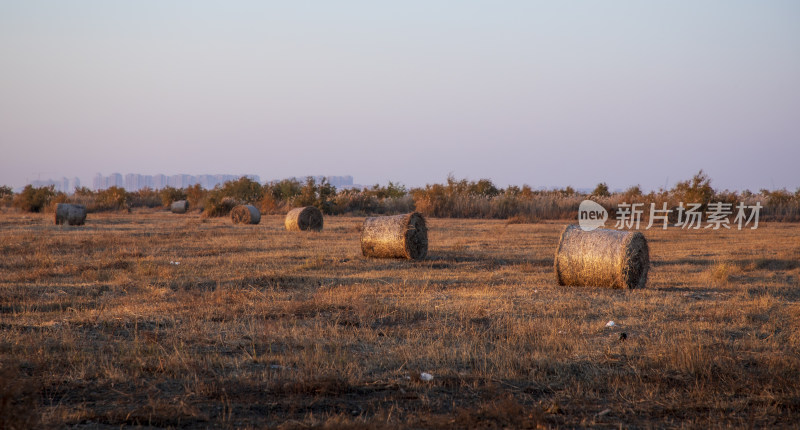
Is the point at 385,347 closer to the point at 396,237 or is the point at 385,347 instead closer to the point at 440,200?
the point at 396,237

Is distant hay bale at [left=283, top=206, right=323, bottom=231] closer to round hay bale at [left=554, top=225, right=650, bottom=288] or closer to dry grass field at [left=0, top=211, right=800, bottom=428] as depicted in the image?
dry grass field at [left=0, top=211, right=800, bottom=428]

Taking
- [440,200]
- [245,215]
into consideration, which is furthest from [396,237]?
[440,200]

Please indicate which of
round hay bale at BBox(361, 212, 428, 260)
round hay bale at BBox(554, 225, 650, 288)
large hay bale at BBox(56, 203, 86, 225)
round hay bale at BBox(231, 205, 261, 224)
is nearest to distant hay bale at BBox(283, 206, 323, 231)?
round hay bale at BBox(231, 205, 261, 224)

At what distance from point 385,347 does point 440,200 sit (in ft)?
94.1

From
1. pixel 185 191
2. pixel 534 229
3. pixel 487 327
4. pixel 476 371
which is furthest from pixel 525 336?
pixel 185 191

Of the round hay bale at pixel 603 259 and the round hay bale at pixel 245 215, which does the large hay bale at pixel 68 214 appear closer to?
the round hay bale at pixel 245 215

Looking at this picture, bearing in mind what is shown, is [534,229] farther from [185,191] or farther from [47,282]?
[185,191]

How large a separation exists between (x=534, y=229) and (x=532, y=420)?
20.7m

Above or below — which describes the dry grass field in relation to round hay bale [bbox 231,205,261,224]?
below

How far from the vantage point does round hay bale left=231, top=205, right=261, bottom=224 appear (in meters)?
27.4

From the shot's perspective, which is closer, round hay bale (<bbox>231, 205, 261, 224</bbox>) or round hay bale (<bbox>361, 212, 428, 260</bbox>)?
round hay bale (<bbox>361, 212, 428, 260</bbox>)

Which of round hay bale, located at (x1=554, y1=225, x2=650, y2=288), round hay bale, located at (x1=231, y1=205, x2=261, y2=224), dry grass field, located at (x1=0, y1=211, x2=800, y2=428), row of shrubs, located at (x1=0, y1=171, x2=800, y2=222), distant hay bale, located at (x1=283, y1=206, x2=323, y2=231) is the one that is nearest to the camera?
dry grass field, located at (x1=0, y1=211, x2=800, y2=428)

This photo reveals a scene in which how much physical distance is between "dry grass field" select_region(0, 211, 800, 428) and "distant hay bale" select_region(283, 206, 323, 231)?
985cm

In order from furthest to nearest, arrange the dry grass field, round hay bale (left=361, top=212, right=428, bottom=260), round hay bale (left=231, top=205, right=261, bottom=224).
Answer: round hay bale (left=231, top=205, right=261, bottom=224)
round hay bale (left=361, top=212, right=428, bottom=260)
the dry grass field
